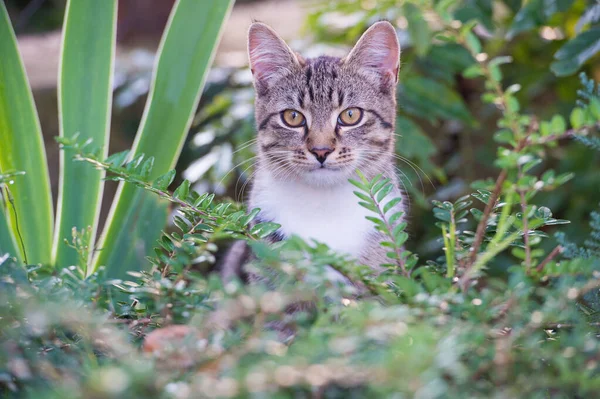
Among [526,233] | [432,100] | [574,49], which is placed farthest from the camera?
[432,100]

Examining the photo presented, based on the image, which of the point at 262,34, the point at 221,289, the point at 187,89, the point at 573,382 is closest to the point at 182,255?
the point at 221,289

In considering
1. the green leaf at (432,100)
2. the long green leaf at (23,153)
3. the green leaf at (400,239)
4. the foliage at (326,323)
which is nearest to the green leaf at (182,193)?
the foliage at (326,323)

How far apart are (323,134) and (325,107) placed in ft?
0.28

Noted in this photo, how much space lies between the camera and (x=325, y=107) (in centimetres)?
160

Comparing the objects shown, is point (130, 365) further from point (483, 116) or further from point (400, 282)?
point (483, 116)

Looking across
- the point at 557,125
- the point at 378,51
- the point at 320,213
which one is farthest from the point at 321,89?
the point at 557,125

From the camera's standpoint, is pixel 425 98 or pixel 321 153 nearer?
pixel 321 153

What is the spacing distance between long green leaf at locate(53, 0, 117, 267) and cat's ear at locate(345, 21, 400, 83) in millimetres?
603

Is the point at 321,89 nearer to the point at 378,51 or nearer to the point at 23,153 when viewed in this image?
the point at 378,51

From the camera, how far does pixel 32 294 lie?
72cm

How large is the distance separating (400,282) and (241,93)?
173 cm

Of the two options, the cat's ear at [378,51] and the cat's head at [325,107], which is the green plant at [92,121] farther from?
the cat's ear at [378,51]

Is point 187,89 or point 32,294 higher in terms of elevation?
point 187,89

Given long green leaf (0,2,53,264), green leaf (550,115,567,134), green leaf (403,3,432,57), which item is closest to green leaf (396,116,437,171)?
green leaf (403,3,432,57)
